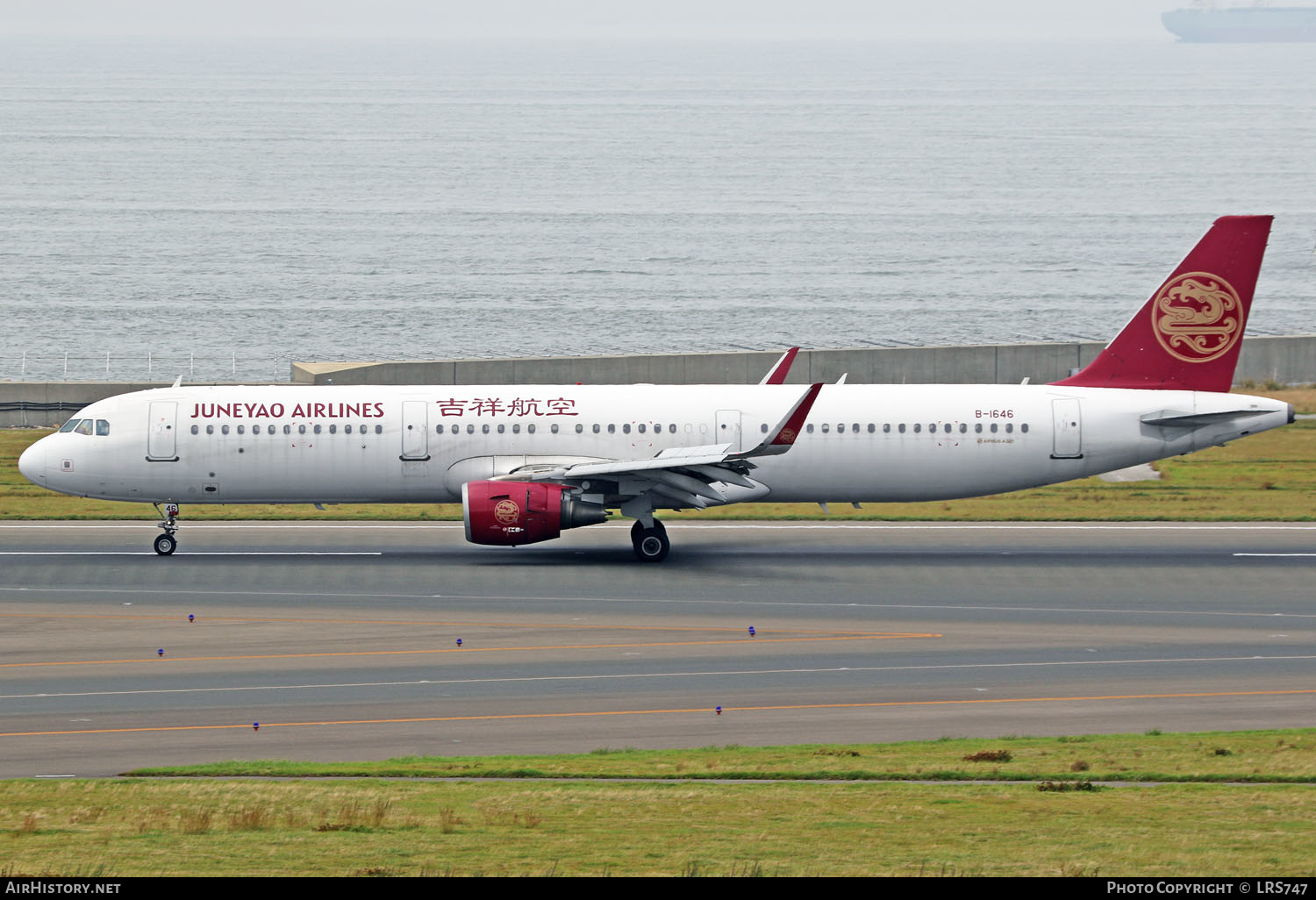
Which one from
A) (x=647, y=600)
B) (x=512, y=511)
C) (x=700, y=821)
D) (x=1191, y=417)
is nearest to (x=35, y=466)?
(x=512, y=511)

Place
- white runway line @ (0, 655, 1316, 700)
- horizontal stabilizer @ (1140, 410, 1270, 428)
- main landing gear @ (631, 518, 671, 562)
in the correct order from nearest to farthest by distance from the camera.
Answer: white runway line @ (0, 655, 1316, 700) → main landing gear @ (631, 518, 671, 562) → horizontal stabilizer @ (1140, 410, 1270, 428)

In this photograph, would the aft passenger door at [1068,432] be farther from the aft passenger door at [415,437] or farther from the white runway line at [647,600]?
the aft passenger door at [415,437]

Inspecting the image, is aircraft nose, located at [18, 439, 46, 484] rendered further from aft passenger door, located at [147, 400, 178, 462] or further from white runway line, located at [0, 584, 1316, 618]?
white runway line, located at [0, 584, 1316, 618]

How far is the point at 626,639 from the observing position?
33125mm

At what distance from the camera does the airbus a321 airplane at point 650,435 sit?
138 ft

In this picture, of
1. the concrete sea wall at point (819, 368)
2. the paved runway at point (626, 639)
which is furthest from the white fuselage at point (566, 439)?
the concrete sea wall at point (819, 368)

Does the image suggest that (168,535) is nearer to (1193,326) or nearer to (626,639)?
(626,639)

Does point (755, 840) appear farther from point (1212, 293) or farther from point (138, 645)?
point (1212, 293)

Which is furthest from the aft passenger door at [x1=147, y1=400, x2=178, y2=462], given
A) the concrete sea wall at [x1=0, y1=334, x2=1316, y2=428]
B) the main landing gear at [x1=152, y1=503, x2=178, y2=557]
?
the concrete sea wall at [x1=0, y1=334, x2=1316, y2=428]

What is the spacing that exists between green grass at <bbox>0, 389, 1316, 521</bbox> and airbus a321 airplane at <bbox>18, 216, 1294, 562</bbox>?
19.3ft

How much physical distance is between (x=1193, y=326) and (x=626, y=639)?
62.9 feet

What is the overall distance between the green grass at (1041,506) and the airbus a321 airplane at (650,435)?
5.88 m

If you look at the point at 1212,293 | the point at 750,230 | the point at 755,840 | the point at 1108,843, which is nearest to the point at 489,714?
the point at 755,840

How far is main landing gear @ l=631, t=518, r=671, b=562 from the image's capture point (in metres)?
41.1
